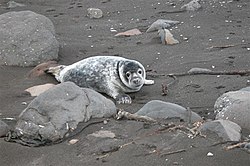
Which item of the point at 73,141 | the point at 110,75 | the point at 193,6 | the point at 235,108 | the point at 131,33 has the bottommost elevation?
the point at 131,33

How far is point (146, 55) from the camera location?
754 cm

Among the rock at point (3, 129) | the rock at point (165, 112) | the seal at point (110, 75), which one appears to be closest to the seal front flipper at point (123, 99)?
the seal at point (110, 75)

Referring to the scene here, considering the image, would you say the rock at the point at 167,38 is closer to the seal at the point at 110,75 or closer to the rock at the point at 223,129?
the seal at the point at 110,75

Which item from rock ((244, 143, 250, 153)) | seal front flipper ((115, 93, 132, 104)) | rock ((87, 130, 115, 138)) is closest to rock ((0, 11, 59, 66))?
seal front flipper ((115, 93, 132, 104))

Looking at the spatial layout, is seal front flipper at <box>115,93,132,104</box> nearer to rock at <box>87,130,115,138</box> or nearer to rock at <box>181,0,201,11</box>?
rock at <box>87,130,115,138</box>

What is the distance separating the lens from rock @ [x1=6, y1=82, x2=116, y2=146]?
179 inches

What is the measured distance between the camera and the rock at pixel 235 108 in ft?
15.0

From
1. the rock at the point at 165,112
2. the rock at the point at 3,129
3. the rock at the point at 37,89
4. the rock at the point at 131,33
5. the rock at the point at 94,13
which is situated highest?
the rock at the point at 165,112

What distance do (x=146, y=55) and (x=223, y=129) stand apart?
11.4ft

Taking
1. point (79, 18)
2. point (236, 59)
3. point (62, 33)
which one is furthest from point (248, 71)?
point (79, 18)

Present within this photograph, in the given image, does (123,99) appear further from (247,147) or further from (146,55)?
(247,147)

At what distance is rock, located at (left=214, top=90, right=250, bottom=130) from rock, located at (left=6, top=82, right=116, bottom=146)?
89 centimetres

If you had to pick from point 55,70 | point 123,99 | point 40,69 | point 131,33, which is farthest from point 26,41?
point 123,99

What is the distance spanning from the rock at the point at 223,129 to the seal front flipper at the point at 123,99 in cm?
169
